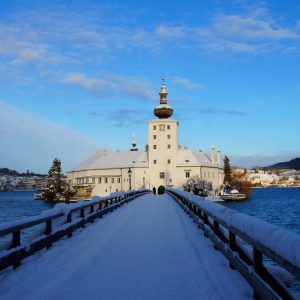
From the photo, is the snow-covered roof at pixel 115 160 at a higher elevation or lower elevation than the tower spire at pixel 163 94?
lower

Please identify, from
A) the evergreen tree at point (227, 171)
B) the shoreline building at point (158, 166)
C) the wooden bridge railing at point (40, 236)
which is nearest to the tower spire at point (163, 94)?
the shoreline building at point (158, 166)

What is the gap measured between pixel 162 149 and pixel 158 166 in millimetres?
3667

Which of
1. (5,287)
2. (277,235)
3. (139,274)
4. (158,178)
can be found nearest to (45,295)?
(5,287)

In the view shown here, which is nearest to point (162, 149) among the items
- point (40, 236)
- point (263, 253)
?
point (40, 236)

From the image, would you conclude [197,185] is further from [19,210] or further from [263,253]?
[263,253]

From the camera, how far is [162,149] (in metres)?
98.1

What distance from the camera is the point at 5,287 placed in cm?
649

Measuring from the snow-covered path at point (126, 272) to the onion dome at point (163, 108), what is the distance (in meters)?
90.3

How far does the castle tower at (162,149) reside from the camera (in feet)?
320

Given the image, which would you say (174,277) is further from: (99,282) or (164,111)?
(164,111)

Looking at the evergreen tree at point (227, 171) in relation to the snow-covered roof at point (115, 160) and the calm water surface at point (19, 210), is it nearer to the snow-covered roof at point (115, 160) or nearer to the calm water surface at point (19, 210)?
the snow-covered roof at point (115, 160)

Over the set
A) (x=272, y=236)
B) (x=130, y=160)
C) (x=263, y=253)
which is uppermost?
(x=130, y=160)

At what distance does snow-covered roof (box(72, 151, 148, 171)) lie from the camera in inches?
4126

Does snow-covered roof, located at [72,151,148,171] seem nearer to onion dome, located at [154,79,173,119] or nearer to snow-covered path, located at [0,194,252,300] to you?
onion dome, located at [154,79,173,119]
